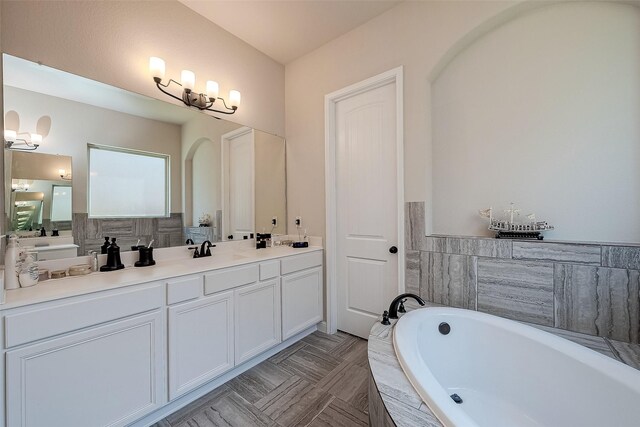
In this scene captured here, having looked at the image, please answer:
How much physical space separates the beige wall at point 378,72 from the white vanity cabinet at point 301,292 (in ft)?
1.31

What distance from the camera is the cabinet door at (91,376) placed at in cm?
108

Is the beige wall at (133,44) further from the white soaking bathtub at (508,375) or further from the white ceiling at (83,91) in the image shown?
the white soaking bathtub at (508,375)

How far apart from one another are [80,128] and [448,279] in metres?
2.75

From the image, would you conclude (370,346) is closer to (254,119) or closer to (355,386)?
(355,386)

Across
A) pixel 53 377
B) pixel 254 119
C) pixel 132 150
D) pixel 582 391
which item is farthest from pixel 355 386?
pixel 254 119

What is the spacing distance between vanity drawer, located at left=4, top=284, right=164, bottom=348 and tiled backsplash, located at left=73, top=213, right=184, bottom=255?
591 millimetres

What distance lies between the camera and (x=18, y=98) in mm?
1443

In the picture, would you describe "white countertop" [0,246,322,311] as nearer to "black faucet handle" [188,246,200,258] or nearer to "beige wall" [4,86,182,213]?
"black faucet handle" [188,246,200,258]

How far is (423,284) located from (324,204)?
46.3 inches

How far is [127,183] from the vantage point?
1.88 m

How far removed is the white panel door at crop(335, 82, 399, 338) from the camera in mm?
2270

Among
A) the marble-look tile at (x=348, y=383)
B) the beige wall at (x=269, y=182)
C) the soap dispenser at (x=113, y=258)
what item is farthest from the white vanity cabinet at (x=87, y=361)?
the beige wall at (x=269, y=182)

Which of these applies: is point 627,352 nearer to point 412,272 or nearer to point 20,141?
point 412,272

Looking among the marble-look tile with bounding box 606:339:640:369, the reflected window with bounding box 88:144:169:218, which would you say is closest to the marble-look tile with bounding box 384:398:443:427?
the marble-look tile with bounding box 606:339:640:369
